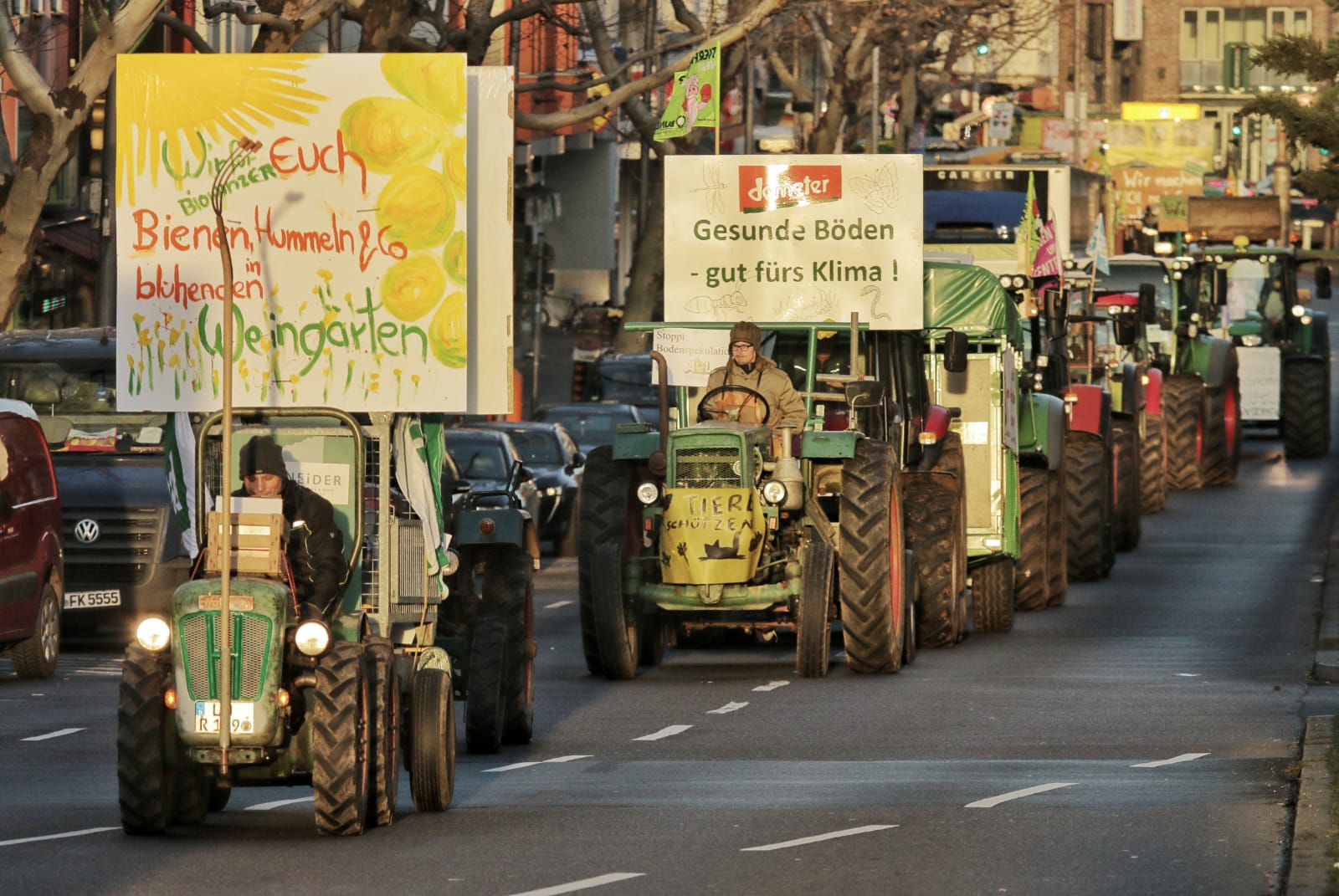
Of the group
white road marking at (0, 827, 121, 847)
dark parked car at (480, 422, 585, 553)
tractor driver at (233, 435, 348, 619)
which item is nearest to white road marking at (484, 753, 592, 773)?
tractor driver at (233, 435, 348, 619)

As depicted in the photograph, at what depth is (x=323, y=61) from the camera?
13.6m

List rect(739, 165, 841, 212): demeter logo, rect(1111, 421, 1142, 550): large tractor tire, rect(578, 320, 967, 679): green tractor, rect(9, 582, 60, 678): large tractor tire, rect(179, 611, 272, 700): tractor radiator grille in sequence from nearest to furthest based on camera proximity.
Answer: rect(179, 611, 272, 700): tractor radiator grille → rect(578, 320, 967, 679): green tractor → rect(9, 582, 60, 678): large tractor tire → rect(739, 165, 841, 212): demeter logo → rect(1111, 421, 1142, 550): large tractor tire

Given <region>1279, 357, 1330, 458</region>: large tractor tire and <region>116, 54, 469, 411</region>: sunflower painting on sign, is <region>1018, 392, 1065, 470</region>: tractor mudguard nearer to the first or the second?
<region>116, 54, 469, 411</region>: sunflower painting on sign

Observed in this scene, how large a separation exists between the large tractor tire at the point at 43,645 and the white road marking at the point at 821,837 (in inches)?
341

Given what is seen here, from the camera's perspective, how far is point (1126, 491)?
95.8 ft

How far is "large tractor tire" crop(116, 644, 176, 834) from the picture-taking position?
460 inches

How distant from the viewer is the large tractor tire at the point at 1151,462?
33312mm

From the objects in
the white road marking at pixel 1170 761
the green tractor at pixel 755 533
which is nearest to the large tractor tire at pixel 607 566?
the green tractor at pixel 755 533

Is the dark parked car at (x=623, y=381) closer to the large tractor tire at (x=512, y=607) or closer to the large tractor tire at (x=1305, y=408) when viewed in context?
the large tractor tire at (x=1305, y=408)

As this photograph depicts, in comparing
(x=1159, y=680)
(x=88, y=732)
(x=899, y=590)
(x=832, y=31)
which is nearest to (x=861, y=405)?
(x=899, y=590)

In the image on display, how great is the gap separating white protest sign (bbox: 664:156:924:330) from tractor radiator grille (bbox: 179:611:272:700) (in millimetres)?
9549

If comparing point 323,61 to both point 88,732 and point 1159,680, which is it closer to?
point 88,732

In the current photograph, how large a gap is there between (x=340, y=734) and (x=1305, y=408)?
3130cm

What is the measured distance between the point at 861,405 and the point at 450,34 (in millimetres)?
12333
